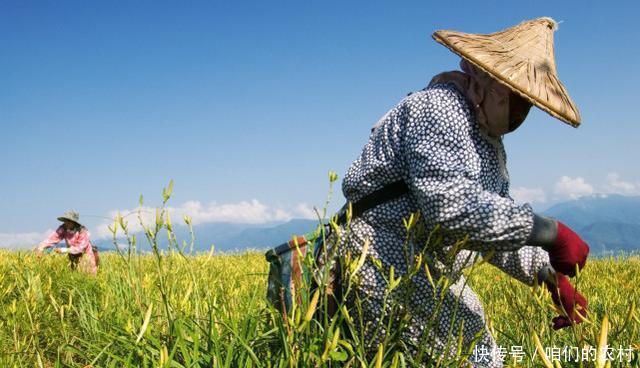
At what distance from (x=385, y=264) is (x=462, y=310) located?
16.1 inches

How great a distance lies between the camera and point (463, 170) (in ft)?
5.65

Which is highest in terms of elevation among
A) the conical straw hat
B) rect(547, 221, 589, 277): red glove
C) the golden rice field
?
the conical straw hat

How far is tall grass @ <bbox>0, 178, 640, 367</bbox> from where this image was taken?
4.62 feet

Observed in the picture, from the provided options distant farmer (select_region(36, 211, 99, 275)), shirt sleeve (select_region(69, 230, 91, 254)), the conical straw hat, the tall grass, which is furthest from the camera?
shirt sleeve (select_region(69, 230, 91, 254))

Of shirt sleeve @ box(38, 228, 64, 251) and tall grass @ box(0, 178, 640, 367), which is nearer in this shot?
→ tall grass @ box(0, 178, 640, 367)

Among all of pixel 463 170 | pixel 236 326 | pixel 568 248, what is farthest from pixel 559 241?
pixel 236 326

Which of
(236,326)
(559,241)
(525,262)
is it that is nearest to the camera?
(559,241)

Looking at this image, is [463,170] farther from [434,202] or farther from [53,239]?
[53,239]

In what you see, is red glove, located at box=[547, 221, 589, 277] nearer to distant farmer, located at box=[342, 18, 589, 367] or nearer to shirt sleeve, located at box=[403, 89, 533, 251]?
distant farmer, located at box=[342, 18, 589, 367]

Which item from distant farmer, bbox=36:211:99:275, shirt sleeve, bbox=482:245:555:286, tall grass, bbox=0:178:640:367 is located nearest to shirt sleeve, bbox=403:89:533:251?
tall grass, bbox=0:178:640:367

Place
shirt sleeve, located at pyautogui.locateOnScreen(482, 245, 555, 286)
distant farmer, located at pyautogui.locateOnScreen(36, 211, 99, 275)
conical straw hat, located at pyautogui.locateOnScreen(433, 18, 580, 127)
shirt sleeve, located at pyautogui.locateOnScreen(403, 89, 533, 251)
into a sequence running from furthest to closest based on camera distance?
distant farmer, located at pyautogui.locateOnScreen(36, 211, 99, 275)
shirt sleeve, located at pyautogui.locateOnScreen(482, 245, 555, 286)
conical straw hat, located at pyautogui.locateOnScreen(433, 18, 580, 127)
shirt sleeve, located at pyautogui.locateOnScreen(403, 89, 533, 251)

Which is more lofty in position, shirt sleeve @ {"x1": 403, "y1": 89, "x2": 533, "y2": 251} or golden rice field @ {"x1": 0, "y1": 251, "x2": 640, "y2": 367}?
shirt sleeve @ {"x1": 403, "y1": 89, "x2": 533, "y2": 251}

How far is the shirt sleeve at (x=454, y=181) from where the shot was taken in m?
1.63

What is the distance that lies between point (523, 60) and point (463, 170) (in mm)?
499
